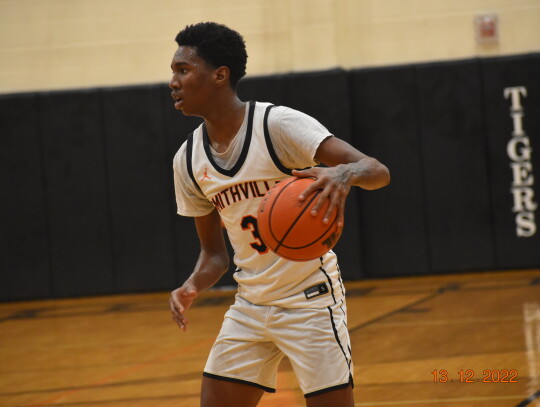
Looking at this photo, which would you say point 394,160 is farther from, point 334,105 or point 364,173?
point 364,173

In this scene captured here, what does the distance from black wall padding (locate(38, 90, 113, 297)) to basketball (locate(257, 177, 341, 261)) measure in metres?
7.65

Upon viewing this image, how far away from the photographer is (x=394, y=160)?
995 cm

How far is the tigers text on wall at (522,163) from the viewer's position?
977cm

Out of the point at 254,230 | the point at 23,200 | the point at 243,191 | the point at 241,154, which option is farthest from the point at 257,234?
the point at 23,200

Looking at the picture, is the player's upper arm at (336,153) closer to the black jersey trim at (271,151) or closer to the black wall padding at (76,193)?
the black jersey trim at (271,151)

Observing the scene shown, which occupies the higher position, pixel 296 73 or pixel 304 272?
pixel 296 73

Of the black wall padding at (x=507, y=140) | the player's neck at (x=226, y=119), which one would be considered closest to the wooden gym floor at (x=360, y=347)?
the black wall padding at (x=507, y=140)

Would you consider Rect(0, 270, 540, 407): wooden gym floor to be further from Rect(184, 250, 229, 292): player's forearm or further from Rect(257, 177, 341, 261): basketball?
Rect(257, 177, 341, 261): basketball

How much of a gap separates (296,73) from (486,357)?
4881 mm

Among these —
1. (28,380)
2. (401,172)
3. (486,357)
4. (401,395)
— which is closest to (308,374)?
(401,395)

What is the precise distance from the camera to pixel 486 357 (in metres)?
5.97

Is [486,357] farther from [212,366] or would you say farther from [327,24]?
[327,24]

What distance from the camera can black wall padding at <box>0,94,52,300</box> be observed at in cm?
1032

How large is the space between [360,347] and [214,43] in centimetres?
385
